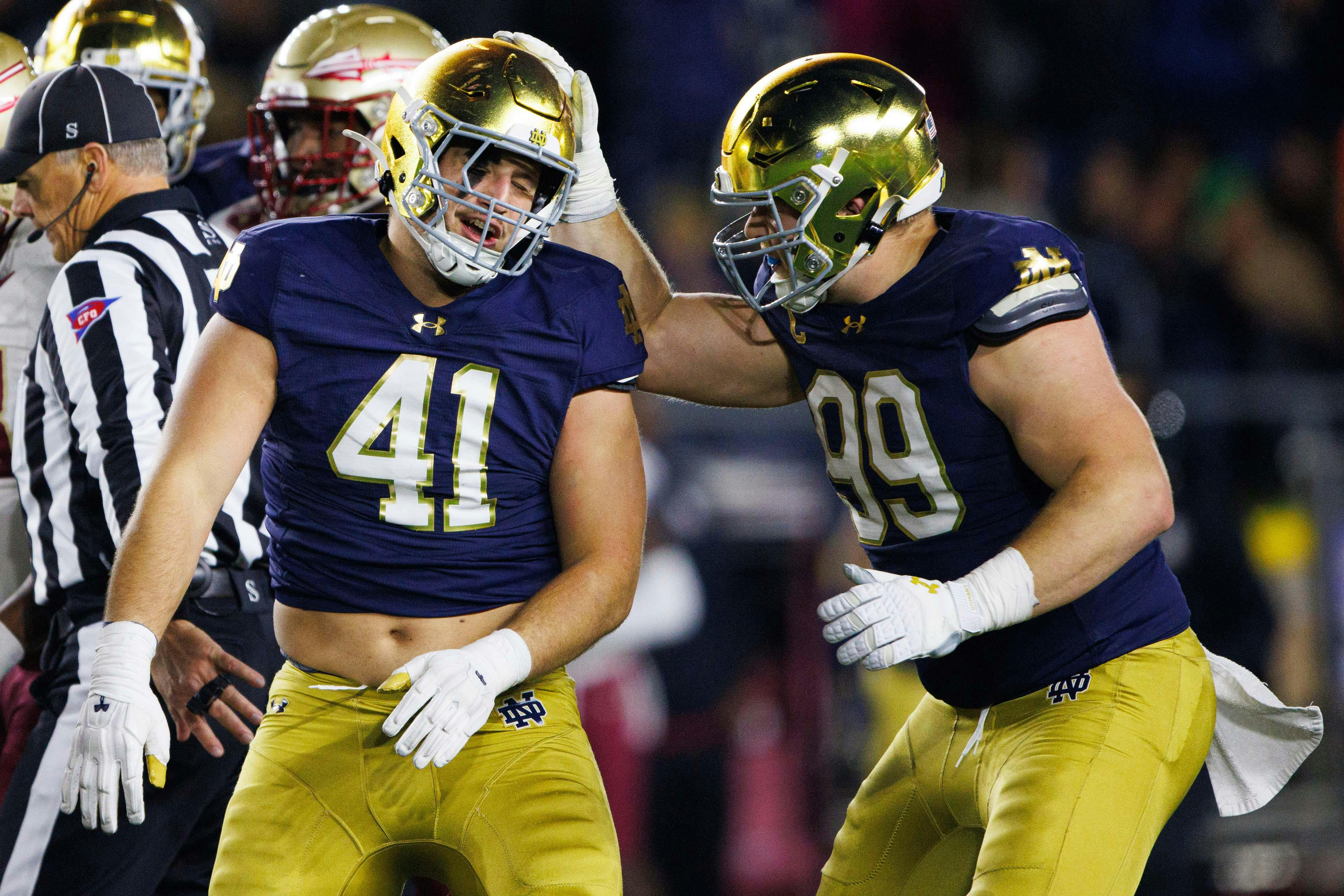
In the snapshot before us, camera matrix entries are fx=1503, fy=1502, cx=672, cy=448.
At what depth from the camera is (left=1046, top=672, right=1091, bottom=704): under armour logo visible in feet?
8.22

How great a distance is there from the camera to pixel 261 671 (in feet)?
9.77

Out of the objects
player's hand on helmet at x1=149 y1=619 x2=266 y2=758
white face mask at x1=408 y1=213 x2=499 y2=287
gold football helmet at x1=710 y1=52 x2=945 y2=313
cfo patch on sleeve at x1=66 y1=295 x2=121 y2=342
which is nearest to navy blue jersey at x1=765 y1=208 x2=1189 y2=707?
gold football helmet at x1=710 y1=52 x2=945 y2=313

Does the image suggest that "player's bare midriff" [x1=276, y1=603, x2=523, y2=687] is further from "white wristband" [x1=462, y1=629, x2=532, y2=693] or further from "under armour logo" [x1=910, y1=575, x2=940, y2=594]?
"under armour logo" [x1=910, y1=575, x2=940, y2=594]

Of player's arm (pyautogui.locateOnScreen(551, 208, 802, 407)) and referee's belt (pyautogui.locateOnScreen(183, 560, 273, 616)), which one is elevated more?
player's arm (pyautogui.locateOnScreen(551, 208, 802, 407))

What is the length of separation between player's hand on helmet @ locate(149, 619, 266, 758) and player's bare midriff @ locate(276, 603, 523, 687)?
41 cm

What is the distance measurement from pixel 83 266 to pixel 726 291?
3.82m

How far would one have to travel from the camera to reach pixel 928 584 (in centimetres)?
230

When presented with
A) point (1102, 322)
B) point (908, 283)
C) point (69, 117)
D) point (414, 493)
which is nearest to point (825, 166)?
point (908, 283)

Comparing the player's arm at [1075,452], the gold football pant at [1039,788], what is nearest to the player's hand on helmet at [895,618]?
the player's arm at [1075,452]

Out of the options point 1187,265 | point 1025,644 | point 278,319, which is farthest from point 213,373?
point 1187,265

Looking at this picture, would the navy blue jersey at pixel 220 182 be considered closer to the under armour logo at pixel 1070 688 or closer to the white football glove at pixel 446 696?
the white football glove at pixel 446 696

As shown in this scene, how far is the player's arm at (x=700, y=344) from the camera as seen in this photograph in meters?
2.81

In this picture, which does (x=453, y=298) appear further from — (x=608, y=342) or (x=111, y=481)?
(x=111, y=481)

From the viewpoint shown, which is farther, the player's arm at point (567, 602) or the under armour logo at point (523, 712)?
the under armour logo at point (523, 712)
